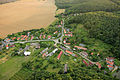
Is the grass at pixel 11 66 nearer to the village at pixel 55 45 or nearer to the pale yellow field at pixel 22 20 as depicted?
the village at pixel 55 45

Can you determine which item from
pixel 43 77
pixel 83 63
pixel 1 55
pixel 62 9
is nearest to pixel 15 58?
pixel 1 55

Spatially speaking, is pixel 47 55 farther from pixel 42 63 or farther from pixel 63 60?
pixel 63 60

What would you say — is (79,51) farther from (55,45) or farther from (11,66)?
(11,66)

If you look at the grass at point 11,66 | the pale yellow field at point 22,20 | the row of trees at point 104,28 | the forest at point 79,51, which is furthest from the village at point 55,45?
the row of trees at point 104,28

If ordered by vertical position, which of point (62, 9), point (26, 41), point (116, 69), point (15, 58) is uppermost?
point (62, 9)

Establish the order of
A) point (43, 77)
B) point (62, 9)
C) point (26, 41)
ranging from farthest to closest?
point (62, 9) → point (26, 41) → point (43, 77)

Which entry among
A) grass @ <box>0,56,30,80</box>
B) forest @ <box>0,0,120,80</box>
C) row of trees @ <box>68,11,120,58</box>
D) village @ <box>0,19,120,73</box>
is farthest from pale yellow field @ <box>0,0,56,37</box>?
grass @ <box>0,56,30,80</box>
